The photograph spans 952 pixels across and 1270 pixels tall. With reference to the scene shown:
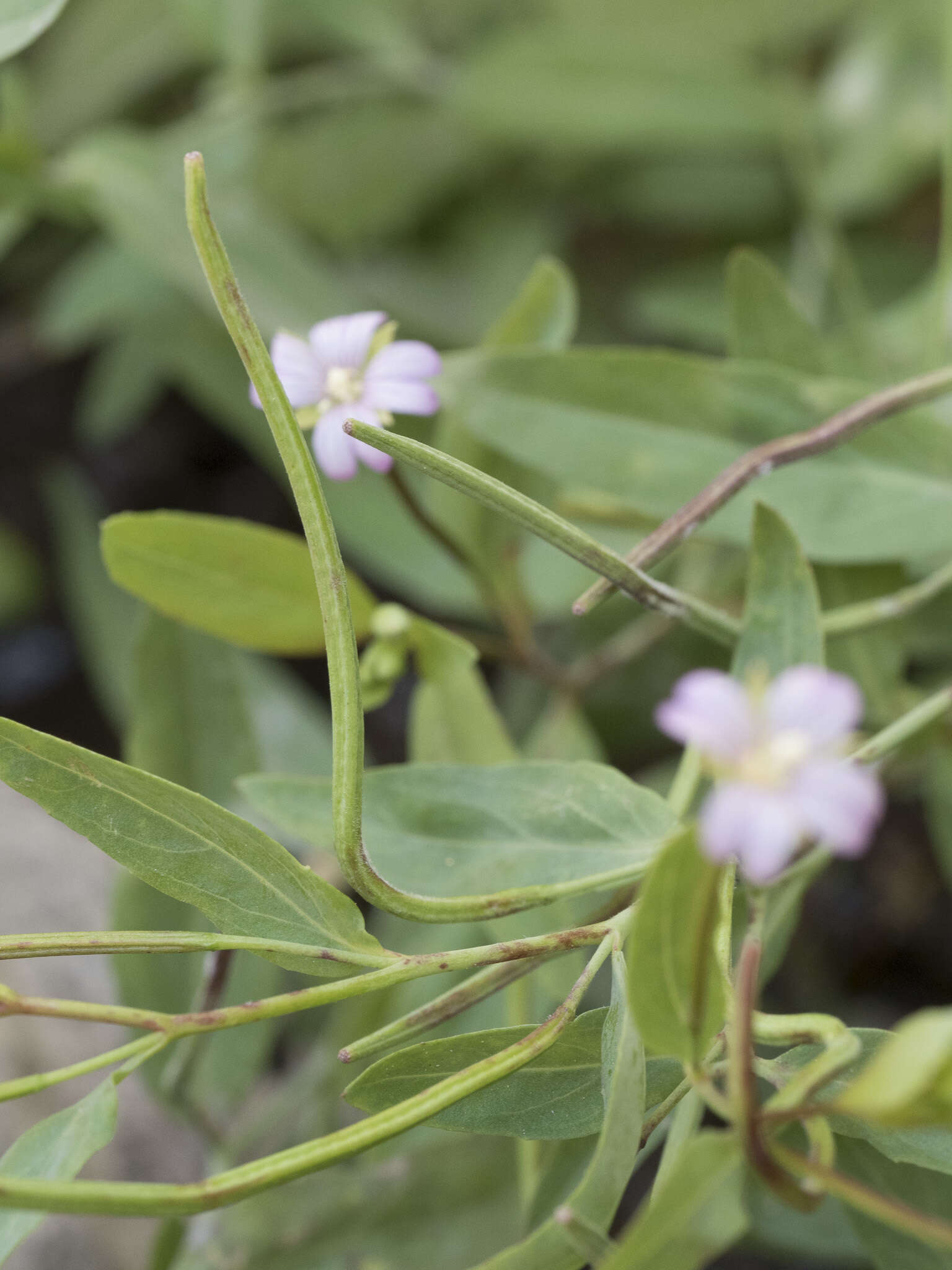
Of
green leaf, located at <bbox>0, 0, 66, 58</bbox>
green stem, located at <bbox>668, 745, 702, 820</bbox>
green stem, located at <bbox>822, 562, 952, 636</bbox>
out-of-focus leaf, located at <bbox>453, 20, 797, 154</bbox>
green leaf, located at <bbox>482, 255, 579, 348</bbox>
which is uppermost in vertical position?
out-of-focus leaf, located at <bbox>453, 20, 797, 154</bbox>

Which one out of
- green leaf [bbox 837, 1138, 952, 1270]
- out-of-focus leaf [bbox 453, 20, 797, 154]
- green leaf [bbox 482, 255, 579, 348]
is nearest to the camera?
green leaf [bbox 837, 1138, 952, 1270]

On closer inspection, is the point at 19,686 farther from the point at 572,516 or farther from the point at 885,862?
the point at 885,862

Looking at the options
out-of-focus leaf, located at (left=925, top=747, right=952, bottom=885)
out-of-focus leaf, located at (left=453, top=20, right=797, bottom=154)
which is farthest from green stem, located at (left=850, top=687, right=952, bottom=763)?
out-of-focus leaf, located at (left=453, top=20, right=797, bottom=154)

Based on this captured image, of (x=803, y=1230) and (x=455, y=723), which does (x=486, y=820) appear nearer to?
(x=455, y=723)

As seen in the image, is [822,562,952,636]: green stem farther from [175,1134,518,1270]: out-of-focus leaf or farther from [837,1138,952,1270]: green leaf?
[175,1134,518,1270]: out-of-focus leaf

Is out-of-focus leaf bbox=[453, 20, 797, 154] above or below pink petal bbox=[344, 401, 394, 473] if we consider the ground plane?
above

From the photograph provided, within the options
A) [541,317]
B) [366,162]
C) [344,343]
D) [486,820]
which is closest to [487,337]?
[541,317]

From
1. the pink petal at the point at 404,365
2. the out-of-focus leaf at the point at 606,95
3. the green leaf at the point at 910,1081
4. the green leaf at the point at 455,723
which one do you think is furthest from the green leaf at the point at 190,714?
the out-of-focus leaf at the point at 606,95
